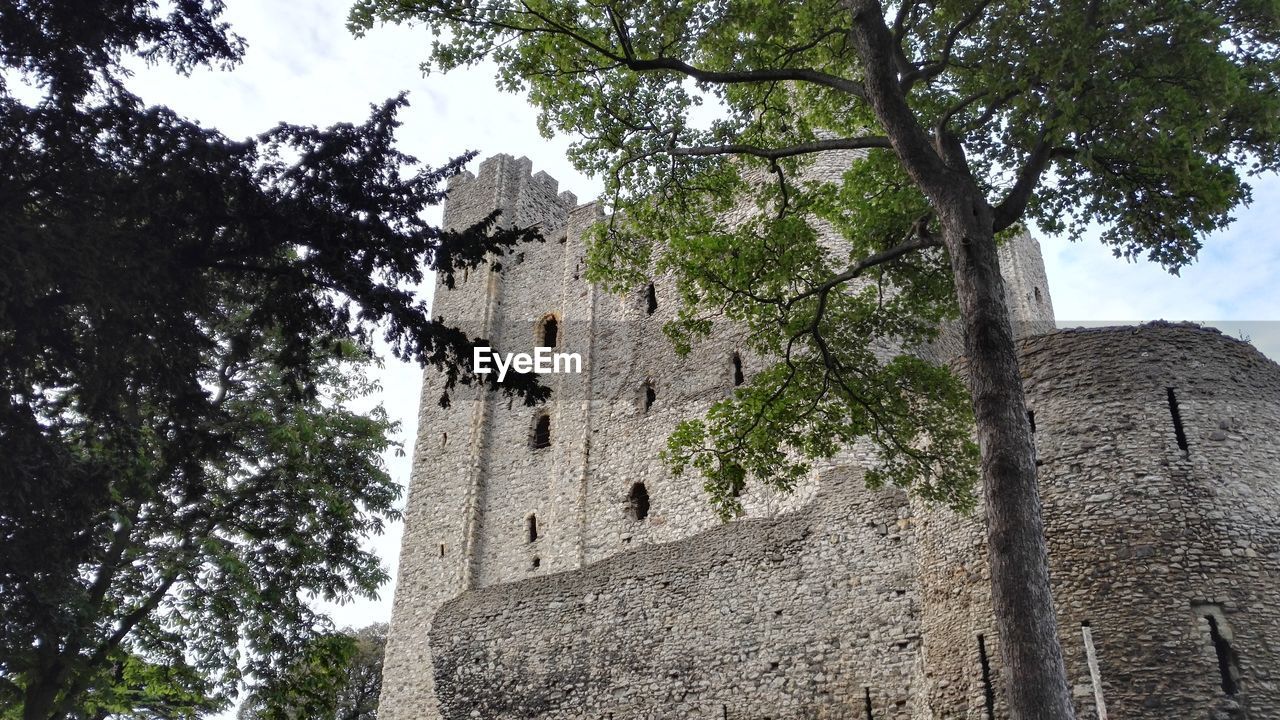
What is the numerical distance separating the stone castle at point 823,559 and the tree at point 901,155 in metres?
1.38

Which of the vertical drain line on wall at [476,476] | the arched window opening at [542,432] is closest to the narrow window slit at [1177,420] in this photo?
the arched window opening at [542,432]

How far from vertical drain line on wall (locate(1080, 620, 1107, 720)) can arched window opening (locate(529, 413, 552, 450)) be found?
60.3ft

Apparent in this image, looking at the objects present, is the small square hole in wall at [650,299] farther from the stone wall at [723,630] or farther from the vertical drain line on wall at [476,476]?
the stone wall at [723,630]

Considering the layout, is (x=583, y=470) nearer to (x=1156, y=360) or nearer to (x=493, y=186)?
(x=493, y=186)

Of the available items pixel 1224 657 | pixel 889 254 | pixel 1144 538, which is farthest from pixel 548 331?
pixel 1224 657

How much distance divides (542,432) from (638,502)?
4583mm

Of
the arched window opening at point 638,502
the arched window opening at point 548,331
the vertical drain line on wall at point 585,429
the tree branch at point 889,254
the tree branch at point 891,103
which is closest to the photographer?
the tree branch at point 891,103

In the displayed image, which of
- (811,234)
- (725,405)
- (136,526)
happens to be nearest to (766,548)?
(725,405)

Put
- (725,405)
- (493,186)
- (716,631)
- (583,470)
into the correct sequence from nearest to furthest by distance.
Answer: (725,405) < (716,631) < (583,470) < (493,186)

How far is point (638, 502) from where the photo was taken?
82.7ft

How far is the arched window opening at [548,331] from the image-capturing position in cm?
3038

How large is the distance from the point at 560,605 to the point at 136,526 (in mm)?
6859

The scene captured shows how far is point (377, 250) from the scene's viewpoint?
11227 millimetres

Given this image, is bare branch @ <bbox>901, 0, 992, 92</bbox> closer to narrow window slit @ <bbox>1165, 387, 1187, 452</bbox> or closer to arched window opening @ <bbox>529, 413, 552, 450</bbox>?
narrow window slit @ <bbox>1165, 387, 1187, 452</bbox>
